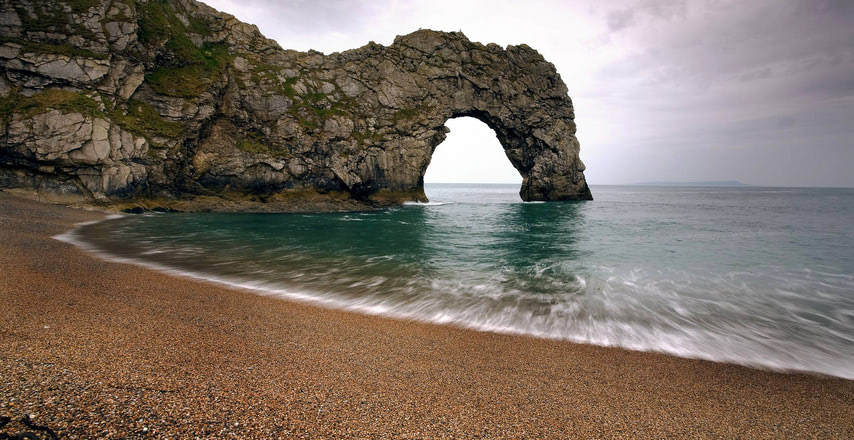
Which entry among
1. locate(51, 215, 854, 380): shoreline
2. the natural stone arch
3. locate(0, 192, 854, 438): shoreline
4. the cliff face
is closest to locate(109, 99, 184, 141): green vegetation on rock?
the cliff face

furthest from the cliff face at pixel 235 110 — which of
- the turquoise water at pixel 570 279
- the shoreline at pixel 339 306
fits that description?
the shoreline at pixel 339 306

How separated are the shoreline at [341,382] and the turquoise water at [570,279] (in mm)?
1211

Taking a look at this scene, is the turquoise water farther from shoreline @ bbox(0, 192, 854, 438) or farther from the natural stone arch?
the natural stone arch

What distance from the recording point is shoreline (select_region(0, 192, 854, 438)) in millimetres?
2752

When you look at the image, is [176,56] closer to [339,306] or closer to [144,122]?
[144,122]

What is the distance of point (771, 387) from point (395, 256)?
11.3m

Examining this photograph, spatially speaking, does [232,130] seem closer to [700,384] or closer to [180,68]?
[180,68]

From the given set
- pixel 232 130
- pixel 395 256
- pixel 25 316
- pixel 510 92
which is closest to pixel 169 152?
pixel 232 130

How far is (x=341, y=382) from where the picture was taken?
3.60 meters

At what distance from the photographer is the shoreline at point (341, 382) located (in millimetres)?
2752

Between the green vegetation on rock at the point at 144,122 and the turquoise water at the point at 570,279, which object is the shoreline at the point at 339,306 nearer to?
the turquoise water at the point at 570,279

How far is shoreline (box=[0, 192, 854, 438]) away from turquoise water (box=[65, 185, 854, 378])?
121 cm

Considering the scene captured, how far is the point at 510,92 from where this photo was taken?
147 ft

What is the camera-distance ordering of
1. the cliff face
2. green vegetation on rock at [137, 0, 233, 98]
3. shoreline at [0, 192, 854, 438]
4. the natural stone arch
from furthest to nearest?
1. the natural stone arch
2. green vegetation on rock at [137, 0, 233, 98]
3. the cliff face
4. shoreline at [0, 192, 854, 438]
